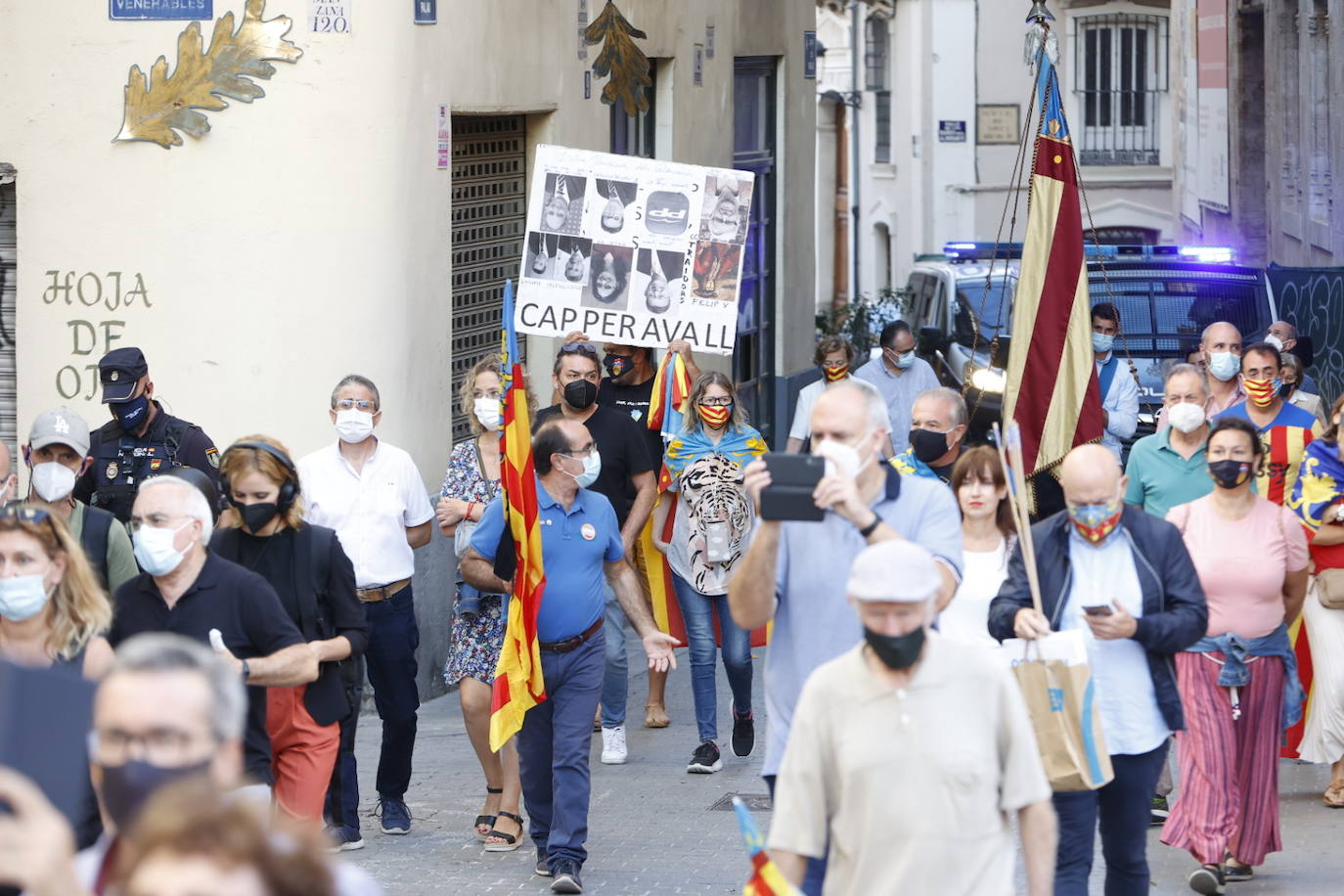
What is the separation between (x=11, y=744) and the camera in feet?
12.3

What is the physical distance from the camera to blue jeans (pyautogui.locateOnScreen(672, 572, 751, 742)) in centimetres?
974

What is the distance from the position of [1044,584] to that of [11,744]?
3.42 m

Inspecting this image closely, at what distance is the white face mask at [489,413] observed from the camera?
902 centimetres

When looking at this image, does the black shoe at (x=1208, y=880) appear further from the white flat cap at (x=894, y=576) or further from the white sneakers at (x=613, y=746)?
the white flat cap at (x=894, y=576)

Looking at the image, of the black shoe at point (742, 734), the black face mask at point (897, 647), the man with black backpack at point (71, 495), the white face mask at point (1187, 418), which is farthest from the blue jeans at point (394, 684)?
the black face mask at point (897, 647)

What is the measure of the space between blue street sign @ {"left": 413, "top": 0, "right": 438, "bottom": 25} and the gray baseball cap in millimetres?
4019

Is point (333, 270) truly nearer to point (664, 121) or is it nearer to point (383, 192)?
point (383, 192)

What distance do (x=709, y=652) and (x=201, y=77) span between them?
380 centimetres

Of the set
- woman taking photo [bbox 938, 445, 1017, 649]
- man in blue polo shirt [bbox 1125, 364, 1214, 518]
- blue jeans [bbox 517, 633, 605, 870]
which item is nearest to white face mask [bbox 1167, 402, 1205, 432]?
man in blue polo shirt [bbox 1125, 364, 1214, 518]

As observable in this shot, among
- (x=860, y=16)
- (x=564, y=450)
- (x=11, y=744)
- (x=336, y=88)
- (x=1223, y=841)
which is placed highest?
(x=860, y=16)

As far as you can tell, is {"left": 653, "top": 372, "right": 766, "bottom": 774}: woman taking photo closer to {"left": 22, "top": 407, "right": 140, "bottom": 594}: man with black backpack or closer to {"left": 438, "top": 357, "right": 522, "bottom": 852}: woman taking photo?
{"left": 438, "top": 357, "right": 522, "bottom": 852}: woman taking photo

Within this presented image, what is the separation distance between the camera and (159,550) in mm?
5934

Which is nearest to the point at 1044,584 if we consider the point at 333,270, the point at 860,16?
the point at 333,270

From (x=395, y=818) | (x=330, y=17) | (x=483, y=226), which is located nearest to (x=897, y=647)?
(x=395, y=818)
